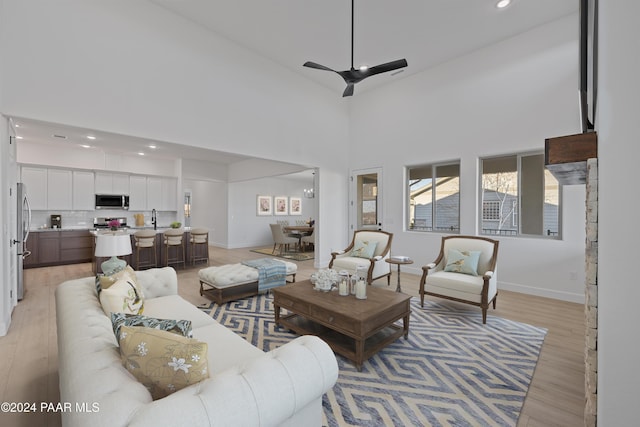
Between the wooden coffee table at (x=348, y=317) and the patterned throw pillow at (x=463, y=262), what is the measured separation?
4.59 feet

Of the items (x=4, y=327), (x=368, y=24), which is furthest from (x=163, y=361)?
(x=368, y=24)

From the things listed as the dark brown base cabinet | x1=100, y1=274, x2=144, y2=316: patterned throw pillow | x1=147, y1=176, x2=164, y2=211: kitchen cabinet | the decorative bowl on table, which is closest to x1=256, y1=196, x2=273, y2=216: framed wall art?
x1=147, y1=176, x2=164, y2=211: kitchen cabinet

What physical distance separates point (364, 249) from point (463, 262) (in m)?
1.69

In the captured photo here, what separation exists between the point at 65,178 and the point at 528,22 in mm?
10121

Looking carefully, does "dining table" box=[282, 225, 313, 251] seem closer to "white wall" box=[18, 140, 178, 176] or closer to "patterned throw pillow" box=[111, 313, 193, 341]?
"white wall" box=[18, 140, 178, 176]

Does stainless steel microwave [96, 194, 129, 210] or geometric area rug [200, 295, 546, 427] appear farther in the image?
stainless steel microwave [96, 194, 129, 210]

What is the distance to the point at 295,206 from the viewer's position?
37.8 ft

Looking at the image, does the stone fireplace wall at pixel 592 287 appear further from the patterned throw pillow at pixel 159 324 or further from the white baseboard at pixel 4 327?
the white baseboard at pixel 4 327

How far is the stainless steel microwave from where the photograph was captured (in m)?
7.12

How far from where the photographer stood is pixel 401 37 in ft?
15.0

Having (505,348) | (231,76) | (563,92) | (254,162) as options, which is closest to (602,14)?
(505,348)

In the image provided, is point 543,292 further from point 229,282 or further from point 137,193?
point 137,193

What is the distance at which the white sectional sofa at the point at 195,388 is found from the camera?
838 millimetres

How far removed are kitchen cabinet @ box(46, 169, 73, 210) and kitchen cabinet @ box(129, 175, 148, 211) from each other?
124cm
